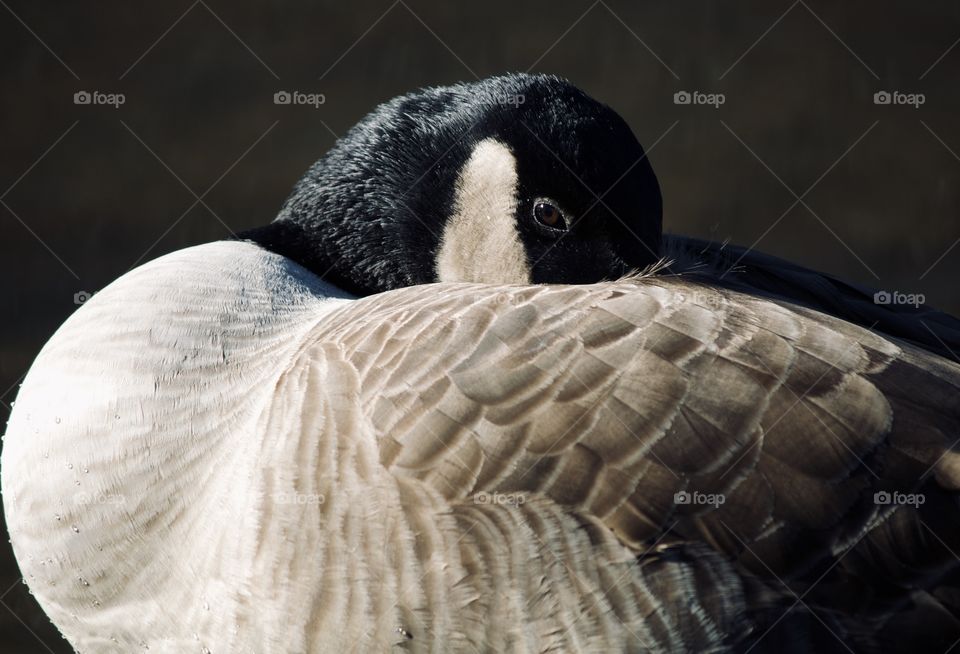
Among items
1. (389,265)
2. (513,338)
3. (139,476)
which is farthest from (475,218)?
(139,476)

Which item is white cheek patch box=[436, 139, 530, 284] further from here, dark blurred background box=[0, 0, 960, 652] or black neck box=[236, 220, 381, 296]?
dark blurred background box=[0, 0, 960, 652]

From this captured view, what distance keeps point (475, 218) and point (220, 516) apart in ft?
3.38

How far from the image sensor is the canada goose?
202cm

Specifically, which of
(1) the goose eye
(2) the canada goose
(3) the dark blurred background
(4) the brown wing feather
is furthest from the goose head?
(3) the dark blurred background

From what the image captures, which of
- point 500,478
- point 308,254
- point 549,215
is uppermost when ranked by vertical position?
point 549,215

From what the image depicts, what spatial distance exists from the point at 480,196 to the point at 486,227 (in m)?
0.08

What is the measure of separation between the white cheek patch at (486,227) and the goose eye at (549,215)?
7cm

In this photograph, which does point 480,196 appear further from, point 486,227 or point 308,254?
point 308,254

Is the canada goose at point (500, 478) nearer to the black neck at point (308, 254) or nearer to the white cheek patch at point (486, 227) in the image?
the white cheek patch at point (486, 227)

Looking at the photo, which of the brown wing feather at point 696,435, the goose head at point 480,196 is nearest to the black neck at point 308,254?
the goose head at point 480,196

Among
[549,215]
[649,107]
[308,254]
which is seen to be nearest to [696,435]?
[549,215]

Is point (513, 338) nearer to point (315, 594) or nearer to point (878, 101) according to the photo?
point (315, 594)

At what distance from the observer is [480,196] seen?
279cm

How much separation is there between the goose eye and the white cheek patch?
0.22ft
